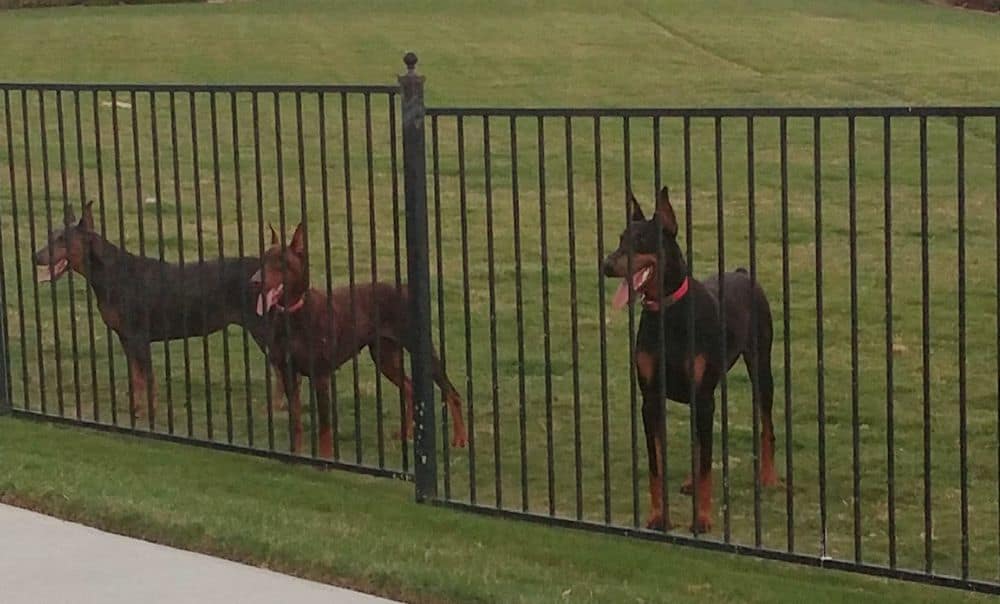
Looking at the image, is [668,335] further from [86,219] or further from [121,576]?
[86,219]

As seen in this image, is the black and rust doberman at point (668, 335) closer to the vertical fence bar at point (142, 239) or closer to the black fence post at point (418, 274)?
the black fence post at point (418, 274)

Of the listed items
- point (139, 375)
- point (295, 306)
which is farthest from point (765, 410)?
point (139, 375)

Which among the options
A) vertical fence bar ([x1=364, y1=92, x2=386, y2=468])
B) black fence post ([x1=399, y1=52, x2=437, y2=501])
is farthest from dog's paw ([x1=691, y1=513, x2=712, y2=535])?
vertical fence bar ([x1=364, y1=92, x2=386, y2=468])

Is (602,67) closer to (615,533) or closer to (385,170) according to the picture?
(385,170)

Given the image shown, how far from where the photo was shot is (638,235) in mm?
7242

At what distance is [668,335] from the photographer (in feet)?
24.7

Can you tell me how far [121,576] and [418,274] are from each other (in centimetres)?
182

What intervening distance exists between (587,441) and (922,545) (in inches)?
87.6

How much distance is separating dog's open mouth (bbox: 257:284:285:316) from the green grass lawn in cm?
71

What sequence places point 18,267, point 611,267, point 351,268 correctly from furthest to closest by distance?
1. point 18,267
2. point 351,268
3. point 611,267

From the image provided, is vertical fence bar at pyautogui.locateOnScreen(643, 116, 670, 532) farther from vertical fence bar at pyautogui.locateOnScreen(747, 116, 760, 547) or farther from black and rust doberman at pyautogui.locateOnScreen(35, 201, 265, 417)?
black and rust doberman at pyautogui.locateOnScreen(35, 201, 265, 417)

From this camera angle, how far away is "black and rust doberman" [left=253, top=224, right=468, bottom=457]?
8.48m

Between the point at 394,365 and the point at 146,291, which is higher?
the point at 146,291

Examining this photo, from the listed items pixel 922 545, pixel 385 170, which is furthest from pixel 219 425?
pixel 385 170
